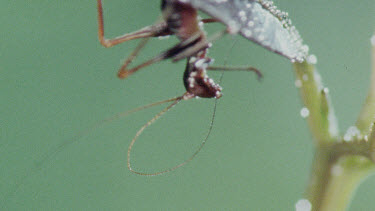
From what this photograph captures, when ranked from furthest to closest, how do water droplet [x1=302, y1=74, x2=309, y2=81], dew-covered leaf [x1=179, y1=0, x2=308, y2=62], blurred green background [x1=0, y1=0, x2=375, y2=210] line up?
blurred green background [x1=0, y1=0, x2=375, y2=210] → water droplet [x1=302, y1=74, x2=309, y2=81] → dew-covered leaf [x1=179, y1=0, x2=308, y2=62]

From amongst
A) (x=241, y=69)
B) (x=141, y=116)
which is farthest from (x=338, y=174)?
(x=141, y=116)

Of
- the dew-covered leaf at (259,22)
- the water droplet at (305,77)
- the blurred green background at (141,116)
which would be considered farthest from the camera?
the blurred green background at (141,116)

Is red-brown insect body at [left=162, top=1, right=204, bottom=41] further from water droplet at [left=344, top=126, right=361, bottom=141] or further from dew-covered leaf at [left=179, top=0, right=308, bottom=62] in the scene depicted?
water droplet at [left=344, top=126, right=361, bottom=141]

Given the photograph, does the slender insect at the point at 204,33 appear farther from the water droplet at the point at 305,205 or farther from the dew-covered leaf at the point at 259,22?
the water droplet at the point at 305,205

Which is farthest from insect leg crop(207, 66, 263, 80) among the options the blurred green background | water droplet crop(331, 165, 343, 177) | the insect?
the blurred green background

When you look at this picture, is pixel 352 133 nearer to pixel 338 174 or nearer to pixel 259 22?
pixel 338 174

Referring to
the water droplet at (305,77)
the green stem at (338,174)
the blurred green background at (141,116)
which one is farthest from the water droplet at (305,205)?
the blurred green background at (141,116)
